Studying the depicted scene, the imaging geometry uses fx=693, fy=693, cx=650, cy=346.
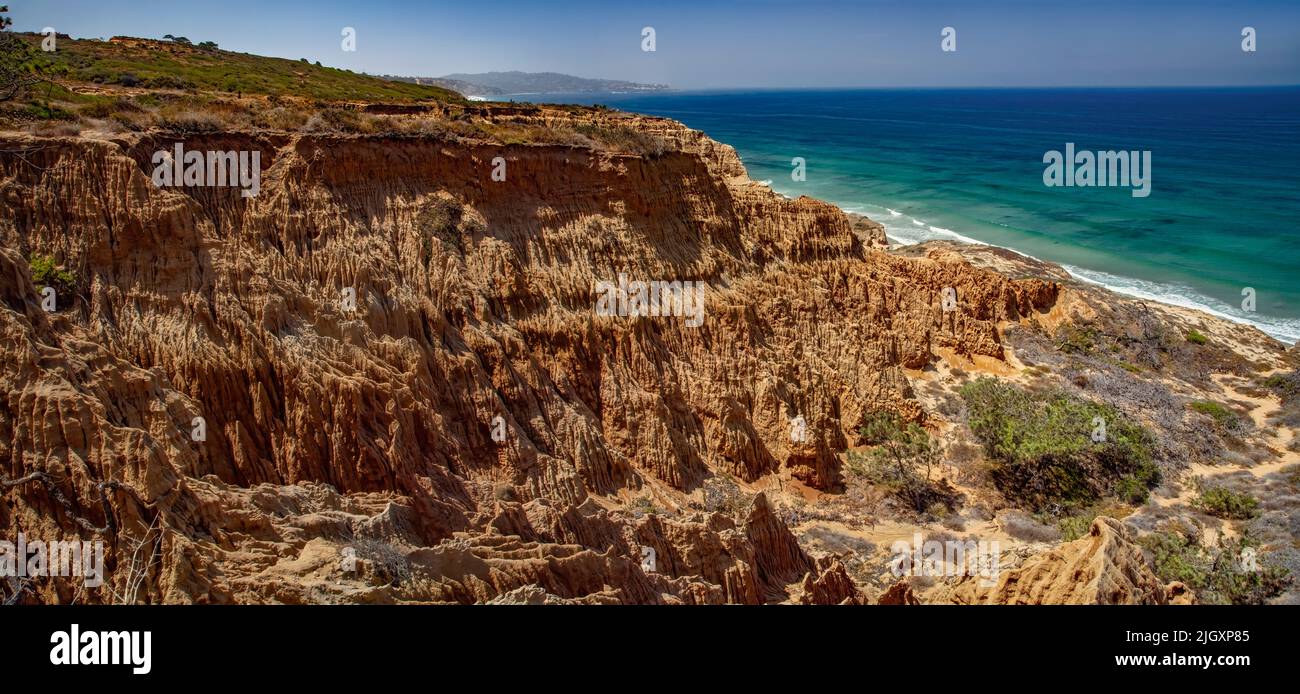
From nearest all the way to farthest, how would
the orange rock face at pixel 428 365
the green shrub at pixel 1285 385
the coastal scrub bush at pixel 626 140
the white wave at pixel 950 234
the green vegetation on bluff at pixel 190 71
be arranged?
the orange rock face at pixel 428 365 < the green vegetation on bluff at pixel 190 71 < the coastal scrub bush at pixel 626 140 < the green shrub at pixel 1285 385 < the white wave at pixel 950 234

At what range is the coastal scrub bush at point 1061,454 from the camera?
24.8 meters

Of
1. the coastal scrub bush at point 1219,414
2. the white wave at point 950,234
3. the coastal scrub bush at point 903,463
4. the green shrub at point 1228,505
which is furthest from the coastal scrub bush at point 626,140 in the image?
the white wave at point 950,234

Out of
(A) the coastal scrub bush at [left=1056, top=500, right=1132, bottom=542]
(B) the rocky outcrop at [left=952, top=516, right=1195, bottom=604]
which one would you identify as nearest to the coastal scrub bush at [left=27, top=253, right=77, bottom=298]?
(B) the rocky outcrop at [left=952, top=516, right=1195, bottom=604]

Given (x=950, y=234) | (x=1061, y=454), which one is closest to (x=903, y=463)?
(x=1061, y=454)

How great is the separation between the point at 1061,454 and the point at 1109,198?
230 ft

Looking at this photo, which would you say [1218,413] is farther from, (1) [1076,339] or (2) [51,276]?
(2) [51,276]

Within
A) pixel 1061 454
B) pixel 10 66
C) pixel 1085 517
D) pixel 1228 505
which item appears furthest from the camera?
pixel 1061 454

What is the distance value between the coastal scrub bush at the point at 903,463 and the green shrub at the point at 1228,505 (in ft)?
26.9

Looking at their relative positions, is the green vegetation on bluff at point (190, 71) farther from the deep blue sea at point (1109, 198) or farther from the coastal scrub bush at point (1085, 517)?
the deep blue sea at point (1109, 198)

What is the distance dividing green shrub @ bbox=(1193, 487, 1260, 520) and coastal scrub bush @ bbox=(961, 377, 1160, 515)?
5.67 feet

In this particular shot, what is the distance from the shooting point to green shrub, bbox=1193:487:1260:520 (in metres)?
23.3

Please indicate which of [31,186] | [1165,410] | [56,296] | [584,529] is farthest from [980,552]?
[31,186]

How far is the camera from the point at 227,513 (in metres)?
10.2

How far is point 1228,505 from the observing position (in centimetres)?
2352
